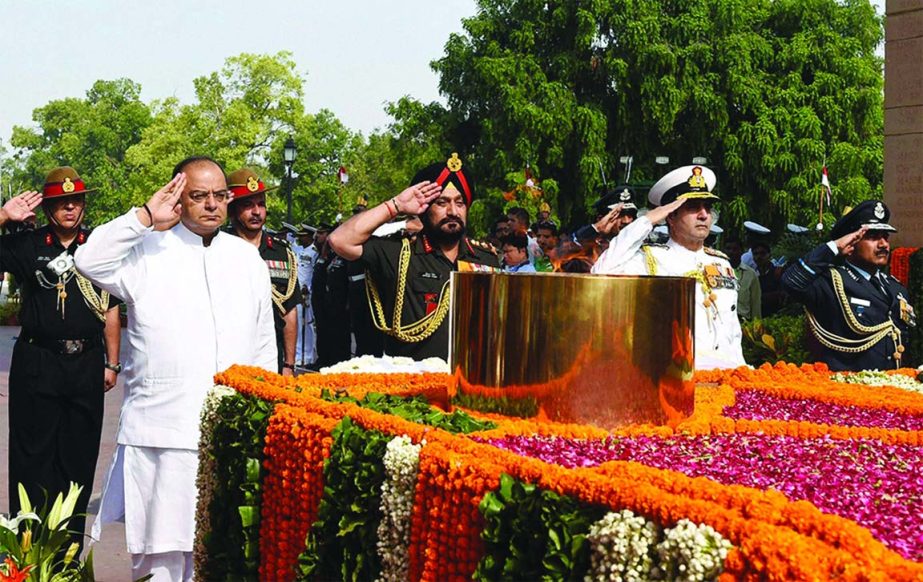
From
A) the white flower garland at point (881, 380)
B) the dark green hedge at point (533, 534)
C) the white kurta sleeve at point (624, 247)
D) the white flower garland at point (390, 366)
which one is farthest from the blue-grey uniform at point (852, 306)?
the dark green hedge at point (533, 534)

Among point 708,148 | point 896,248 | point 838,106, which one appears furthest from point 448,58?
point 896,248

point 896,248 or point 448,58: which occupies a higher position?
point 448,58

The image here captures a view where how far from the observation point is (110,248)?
5.59 m

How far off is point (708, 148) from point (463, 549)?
120ft

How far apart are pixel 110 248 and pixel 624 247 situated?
249 centimetres

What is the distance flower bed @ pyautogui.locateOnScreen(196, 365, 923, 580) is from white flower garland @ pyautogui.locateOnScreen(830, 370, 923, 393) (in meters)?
0.51

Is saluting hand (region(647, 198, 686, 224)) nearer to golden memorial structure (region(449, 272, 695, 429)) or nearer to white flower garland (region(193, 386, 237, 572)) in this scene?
golden memorial structure (region(449, 272, 695, 429))

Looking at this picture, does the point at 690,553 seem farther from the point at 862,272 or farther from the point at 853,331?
the point at 862,272

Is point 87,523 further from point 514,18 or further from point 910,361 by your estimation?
point 514,18

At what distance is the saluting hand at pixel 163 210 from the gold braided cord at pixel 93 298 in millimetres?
2051

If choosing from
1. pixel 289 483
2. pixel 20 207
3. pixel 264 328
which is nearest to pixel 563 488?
pixel 289 483

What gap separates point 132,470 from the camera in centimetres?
586

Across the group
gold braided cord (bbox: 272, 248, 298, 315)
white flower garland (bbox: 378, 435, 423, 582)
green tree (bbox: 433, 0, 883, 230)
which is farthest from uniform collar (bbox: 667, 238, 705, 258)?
green tree (bbox: 433, 0, 883, 230)

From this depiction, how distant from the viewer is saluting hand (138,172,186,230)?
18.3ft
